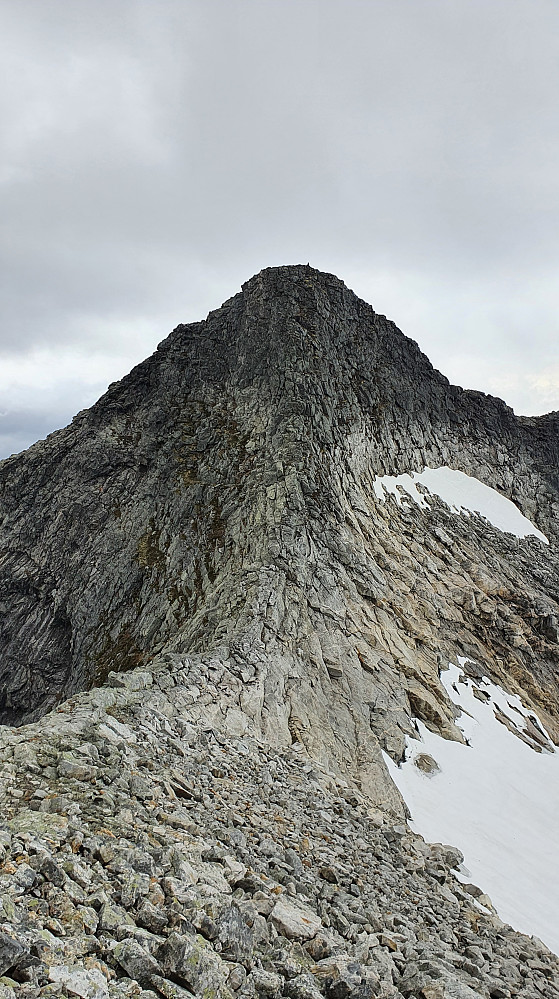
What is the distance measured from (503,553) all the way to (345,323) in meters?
21.7

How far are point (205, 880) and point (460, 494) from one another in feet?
132

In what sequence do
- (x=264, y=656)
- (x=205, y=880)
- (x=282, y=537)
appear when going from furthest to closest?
(x=282, y=537) < (x=264, y=656) < (x=205, y=880)

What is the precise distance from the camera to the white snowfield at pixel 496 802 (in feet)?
51.2

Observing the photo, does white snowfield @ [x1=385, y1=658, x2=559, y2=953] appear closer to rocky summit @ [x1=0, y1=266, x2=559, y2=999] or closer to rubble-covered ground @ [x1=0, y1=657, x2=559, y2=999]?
rocky summit @ [x1=0, y1=266, x2=559, y2=999]

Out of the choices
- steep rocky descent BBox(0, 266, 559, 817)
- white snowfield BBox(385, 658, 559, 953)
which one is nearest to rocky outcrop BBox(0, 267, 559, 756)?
steep rocky descent BBox(0, 266, 559, 817)

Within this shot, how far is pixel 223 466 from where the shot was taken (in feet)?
115

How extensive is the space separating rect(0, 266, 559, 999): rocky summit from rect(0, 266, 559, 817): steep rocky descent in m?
0.18

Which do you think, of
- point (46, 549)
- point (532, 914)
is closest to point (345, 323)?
point (46, 549)

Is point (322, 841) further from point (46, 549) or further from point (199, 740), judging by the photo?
point (46, 549)

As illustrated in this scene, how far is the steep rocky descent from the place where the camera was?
21578 millimetres

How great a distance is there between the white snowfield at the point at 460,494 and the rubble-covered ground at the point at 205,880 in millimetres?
25055

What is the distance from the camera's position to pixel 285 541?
25.3m


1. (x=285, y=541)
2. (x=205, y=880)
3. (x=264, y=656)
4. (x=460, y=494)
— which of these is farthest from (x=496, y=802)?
(x=460, y=494)

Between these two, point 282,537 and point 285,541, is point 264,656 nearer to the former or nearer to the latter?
point 285,541
